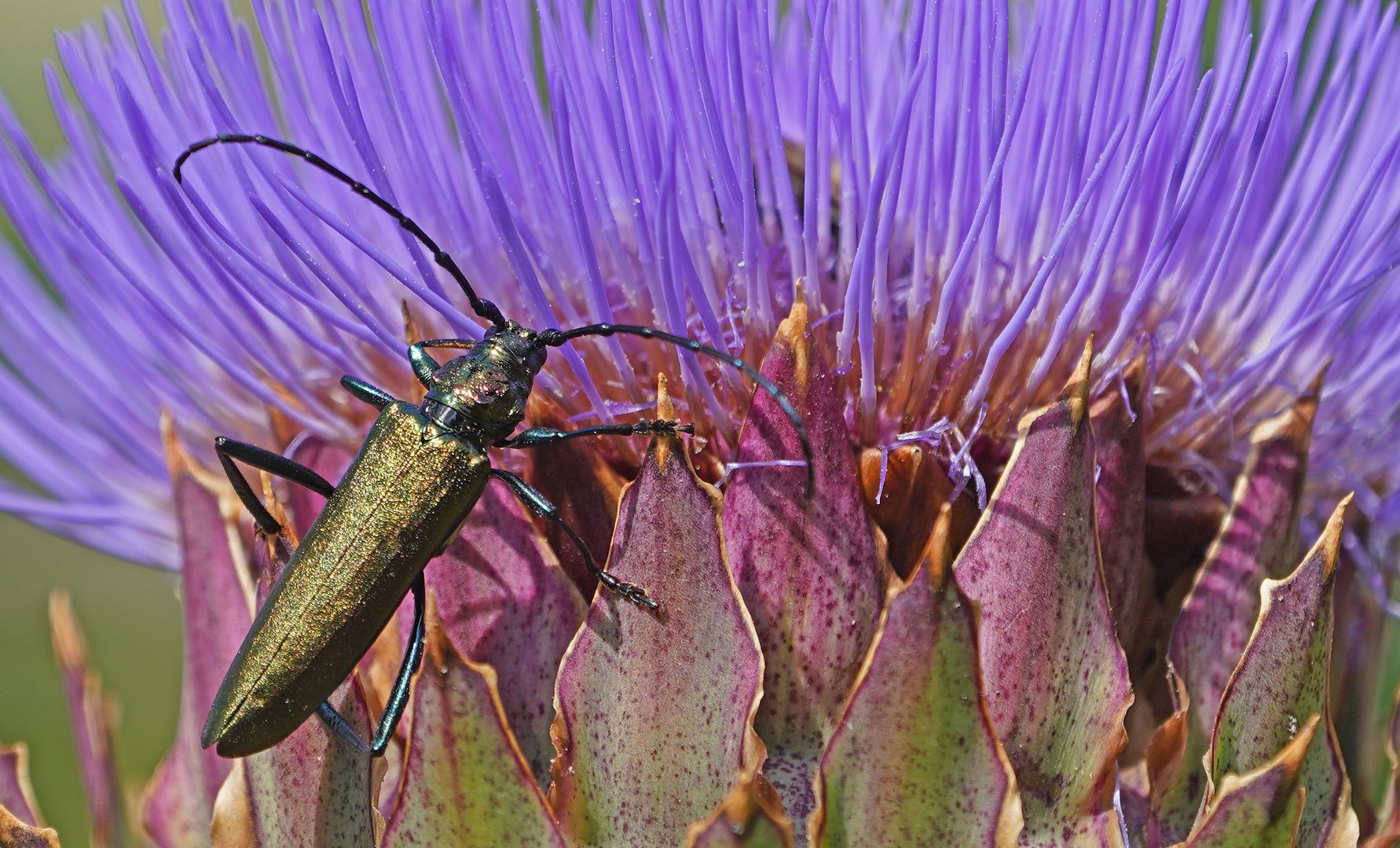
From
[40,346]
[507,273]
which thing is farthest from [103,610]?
[507,273]

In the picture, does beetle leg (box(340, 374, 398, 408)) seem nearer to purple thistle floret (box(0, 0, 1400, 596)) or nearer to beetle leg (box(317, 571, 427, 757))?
purple thistle floret (box(0, 0, 1400, 596))

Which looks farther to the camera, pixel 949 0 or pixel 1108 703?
pixel 949 0

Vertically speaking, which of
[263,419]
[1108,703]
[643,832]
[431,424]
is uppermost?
[263,419]

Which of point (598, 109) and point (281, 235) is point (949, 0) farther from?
point (281, 235)

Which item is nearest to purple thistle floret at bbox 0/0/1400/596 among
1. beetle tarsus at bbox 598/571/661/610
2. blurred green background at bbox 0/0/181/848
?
beetle tarsus at bbox 598/571/661/610

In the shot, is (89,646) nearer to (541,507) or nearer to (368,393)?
(368,393)

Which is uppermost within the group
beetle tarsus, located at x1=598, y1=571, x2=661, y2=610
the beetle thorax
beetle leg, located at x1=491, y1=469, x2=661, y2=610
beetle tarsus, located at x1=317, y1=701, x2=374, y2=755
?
the beetle thorax

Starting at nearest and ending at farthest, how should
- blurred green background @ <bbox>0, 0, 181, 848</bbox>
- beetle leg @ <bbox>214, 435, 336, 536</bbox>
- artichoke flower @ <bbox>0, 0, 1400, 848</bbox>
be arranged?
1. artichoke flower @ <bbox>0, 0, 1400, 848</bbox>
2. beetle leg @ <bbox>214, 435, 336, 536</bbox>
3. blurred green background @ <bbox>0, 0, 181, 848</bbox>

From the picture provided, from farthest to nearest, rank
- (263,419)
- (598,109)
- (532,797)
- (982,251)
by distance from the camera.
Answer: (263,419)
(598,109)
(982,251)
(532,797)
